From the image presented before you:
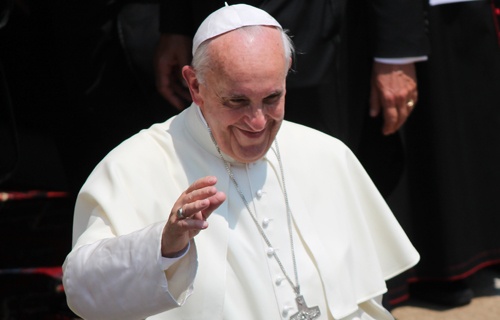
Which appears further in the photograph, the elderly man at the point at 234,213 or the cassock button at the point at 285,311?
the cassock button at the point at 285,311

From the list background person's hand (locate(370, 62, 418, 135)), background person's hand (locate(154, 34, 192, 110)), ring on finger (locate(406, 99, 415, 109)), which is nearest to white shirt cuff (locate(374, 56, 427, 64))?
background person's hand (locate(370, 62, 418, 135))

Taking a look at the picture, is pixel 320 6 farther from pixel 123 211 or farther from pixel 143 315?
pixel 143 315

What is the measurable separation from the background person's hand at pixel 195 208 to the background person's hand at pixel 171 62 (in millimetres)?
1619

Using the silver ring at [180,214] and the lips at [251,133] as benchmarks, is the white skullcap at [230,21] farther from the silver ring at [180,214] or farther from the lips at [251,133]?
the silver ring at [180,214]

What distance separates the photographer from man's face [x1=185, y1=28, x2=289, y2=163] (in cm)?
371

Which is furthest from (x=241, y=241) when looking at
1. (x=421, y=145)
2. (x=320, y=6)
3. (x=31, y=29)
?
(x=31, y=29)

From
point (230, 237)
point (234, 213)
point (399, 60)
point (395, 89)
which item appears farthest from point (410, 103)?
point (230, 237)

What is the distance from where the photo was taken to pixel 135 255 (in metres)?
3.46

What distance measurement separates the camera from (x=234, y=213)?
4.02m

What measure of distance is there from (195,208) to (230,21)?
2.65ft

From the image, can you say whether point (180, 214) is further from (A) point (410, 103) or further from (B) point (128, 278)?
(A) point (410, 103)

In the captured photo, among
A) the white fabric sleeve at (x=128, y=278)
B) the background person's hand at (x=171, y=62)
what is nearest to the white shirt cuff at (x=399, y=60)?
the background person's hand at (x=171, y=62)

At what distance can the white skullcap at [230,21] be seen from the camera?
3779 millimetres

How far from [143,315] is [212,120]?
2.38ft
